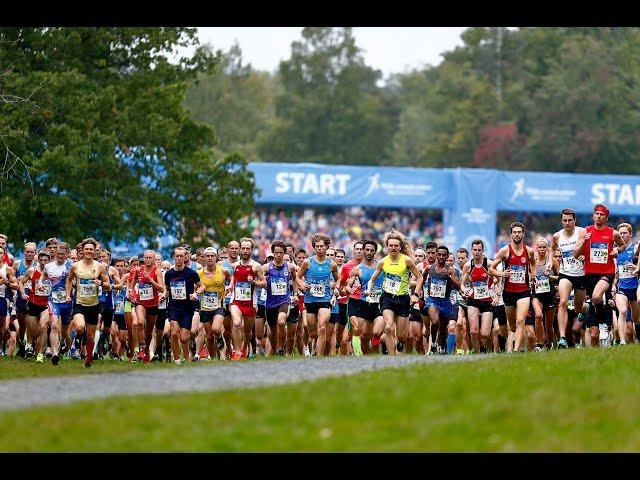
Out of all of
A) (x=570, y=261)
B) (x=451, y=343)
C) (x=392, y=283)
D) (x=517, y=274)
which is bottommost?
(x=451, y=343)

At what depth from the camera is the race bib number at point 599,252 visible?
24.1 meters

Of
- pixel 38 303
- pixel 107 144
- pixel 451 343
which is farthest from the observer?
pixel 107 144

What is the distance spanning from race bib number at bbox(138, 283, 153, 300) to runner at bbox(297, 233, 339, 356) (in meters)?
2.59

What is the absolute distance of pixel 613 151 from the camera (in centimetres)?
9100

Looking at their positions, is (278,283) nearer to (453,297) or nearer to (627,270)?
(453,297)

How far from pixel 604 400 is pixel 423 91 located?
115 m

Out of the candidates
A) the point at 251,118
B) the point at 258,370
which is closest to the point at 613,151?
the point at 251,118

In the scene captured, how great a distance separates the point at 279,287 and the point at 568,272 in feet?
16.6

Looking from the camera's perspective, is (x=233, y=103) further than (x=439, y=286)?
Yes

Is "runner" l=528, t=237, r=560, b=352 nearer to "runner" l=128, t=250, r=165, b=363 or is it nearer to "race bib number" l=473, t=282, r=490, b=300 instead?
"race bib number" l=473, t=282, r=490, b=300

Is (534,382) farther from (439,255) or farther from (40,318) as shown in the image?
(40,318)

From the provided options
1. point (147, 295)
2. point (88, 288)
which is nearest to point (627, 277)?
point (147, 295)

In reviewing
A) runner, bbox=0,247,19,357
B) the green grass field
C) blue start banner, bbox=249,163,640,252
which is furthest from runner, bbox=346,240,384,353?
blue start banner, bbox=249,163,640,252

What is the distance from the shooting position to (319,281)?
26.6 m
